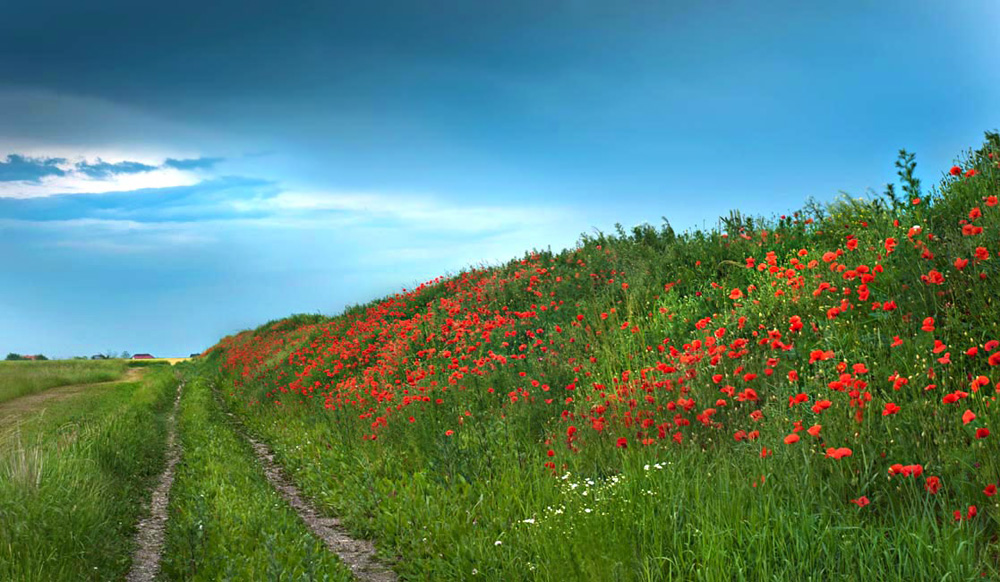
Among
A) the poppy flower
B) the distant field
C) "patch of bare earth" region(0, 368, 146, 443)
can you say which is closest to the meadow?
the poppy flower

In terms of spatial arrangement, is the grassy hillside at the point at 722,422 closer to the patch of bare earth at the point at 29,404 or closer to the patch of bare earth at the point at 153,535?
the patch of bare earth at the point at 153,535

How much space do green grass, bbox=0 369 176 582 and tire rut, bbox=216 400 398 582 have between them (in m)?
1.88

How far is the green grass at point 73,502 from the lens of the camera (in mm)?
5902

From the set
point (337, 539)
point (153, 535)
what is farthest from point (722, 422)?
point (153, 535)

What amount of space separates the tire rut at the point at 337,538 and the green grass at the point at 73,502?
188cm

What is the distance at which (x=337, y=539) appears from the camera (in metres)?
7.07

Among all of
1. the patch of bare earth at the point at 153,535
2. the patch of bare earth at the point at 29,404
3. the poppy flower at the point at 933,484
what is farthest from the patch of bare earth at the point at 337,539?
the patch of bare earth at the point at 29,404

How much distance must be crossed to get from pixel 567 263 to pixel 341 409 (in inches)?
254

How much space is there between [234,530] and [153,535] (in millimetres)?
1532

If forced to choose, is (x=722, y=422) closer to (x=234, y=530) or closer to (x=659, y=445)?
(x=659, y=445)

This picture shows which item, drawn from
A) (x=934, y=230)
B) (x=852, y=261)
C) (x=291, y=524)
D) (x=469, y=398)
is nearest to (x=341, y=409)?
(x=469, y=398)

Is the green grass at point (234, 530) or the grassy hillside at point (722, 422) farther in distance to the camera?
the green grass at point (234, 530)

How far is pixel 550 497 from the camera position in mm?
5980

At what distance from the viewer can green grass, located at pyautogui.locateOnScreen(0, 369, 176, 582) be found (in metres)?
5.90
